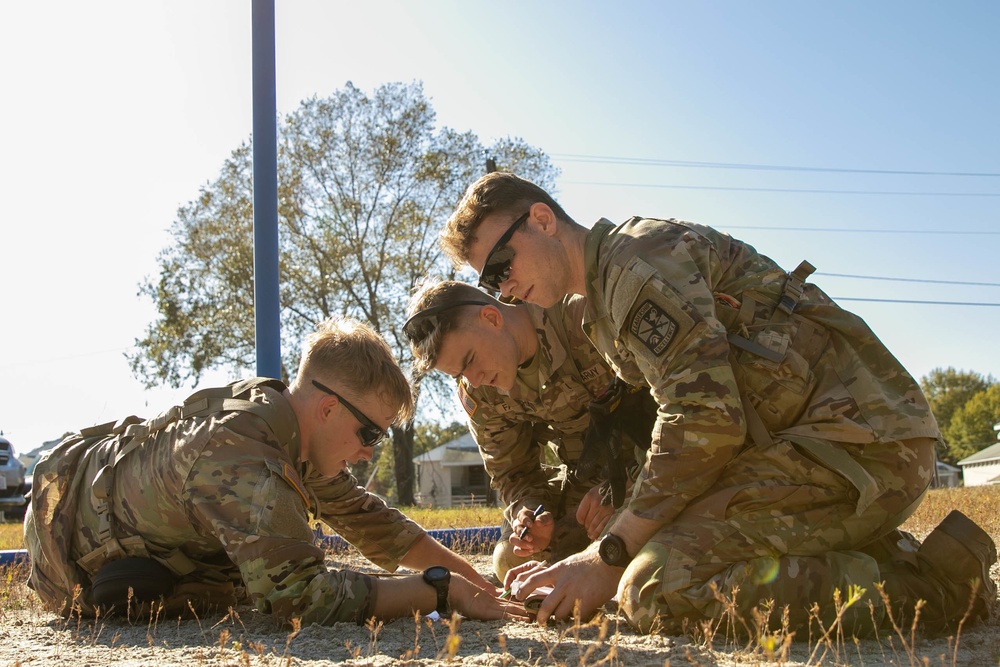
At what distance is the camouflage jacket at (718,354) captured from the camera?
3111 millimetres

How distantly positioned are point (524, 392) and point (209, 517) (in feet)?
6.70

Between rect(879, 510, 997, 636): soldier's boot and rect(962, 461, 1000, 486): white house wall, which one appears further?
rect(962, 461, 1000, 486): white house wall

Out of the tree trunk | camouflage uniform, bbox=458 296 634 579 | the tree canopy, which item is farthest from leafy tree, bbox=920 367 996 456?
camouflage uniform, bbox=458 296 634 579

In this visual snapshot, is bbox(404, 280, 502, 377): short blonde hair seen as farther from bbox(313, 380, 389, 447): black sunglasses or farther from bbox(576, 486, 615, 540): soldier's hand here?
bbox(576, 486, 615, 540): soldier's hand

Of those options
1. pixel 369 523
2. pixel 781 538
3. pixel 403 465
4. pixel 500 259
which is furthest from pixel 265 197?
pixel 403 465

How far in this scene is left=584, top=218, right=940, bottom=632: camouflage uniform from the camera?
306cm

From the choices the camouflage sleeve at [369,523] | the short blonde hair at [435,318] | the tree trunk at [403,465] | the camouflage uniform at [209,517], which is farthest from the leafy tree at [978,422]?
the camouflage uniform at [209,517]

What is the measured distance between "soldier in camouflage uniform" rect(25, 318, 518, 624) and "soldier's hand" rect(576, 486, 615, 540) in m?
0.62

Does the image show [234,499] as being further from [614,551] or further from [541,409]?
[541,409]

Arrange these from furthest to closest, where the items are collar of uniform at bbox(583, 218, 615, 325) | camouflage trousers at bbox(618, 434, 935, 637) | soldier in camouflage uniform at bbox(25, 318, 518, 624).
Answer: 1. collar of uniform at bbox(583, 218, 615, 325)
2. soldier in camouflage uniform at bbox(25, 318, 518, 624)
3. camouflage trousers at bbox(618, 434, 935, 637)

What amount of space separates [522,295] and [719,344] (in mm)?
1014

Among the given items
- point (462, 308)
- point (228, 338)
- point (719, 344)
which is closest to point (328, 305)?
point (228, 338)

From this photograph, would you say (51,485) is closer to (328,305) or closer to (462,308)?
(462,308)

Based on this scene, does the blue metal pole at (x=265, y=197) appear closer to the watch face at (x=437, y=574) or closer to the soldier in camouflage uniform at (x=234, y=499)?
the soldier in camouflage uniform at (x=234, y=499)
